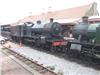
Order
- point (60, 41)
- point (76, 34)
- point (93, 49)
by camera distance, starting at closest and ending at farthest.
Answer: point (93, 49) < point (76, 34) < point (60, 41)

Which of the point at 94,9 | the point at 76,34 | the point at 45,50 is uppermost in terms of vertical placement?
the point at 94,9

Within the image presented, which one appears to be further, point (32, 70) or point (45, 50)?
point (45, 50)

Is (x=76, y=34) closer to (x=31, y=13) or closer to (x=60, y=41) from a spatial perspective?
(x=60, y=41)

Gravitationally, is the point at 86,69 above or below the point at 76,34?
below

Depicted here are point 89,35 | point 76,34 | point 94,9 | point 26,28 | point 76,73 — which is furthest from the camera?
point 94,9

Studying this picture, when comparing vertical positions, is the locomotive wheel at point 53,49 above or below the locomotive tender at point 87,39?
below

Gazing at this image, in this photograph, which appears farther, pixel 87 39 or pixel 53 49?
pixel 53 49

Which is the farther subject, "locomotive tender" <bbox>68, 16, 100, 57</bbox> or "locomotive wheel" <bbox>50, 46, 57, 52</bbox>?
→ "locomotive wheel" <bbox>50, 46, 57, 52</bbox>

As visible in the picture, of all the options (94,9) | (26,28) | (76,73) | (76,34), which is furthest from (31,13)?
(76,73)

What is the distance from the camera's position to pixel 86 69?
495 inches

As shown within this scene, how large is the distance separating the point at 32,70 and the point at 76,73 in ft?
8.48

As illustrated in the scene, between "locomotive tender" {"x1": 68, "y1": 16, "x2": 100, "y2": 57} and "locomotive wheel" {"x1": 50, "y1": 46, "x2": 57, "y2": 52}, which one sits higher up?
"locomotive tender" {"x1": 68, "y1": 16, "x2": 100, "y2": 57}

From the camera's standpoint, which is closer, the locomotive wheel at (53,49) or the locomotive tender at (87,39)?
the locomotive tender at (87,39)

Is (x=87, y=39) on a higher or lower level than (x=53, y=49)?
higher
